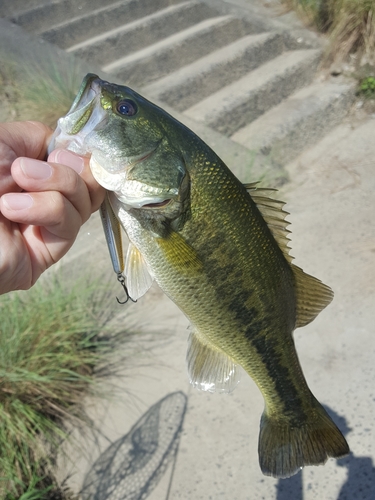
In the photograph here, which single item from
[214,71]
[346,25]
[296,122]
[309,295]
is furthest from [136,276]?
[346,25]

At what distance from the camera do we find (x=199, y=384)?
1.78 metres

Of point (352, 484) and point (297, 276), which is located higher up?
point (297, 276)

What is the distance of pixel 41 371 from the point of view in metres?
3.18

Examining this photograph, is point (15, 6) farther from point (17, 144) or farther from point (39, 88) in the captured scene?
point (17, 144)

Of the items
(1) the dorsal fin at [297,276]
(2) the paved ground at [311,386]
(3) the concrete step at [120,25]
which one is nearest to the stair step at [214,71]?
(3) the concrete step at [120,25]

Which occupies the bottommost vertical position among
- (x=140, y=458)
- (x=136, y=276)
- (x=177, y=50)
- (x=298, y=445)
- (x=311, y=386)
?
(x=140, y=458)

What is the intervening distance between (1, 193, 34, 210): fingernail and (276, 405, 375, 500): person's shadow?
2365 millimetres

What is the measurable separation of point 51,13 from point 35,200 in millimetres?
5946

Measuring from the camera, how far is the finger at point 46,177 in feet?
4.61

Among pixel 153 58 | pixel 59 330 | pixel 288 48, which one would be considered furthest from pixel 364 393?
pixel 288 48

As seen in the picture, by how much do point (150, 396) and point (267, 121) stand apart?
3582mm

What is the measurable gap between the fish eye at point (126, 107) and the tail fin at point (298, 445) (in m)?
1.19

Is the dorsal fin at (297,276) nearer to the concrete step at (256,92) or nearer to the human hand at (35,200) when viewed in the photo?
the human hand at (35,200)

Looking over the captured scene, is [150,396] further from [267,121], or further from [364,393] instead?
[267,121]
